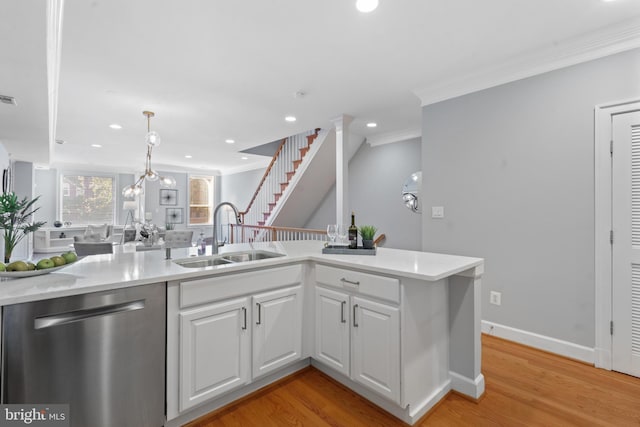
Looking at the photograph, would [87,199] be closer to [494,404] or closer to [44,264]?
[44,264]

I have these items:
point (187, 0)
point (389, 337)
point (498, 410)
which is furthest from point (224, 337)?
point (187, 0)

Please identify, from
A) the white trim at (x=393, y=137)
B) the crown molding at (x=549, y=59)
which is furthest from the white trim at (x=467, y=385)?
the white trim at (x=393, y=137)

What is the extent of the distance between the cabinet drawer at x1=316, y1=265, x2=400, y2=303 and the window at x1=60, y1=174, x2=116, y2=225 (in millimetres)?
8852

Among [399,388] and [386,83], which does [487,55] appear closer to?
[386,83]

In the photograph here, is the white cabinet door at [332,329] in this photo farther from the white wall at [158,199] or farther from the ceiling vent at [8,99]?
the white wall at [158,199]

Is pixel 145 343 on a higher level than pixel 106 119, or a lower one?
lower

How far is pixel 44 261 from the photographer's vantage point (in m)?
1.51

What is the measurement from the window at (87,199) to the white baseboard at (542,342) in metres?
9.65

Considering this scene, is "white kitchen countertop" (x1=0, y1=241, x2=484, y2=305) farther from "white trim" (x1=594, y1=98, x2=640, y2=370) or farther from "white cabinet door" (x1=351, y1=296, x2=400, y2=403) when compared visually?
"white trim" (x1=594, y1=98, x2=640, y2=370)

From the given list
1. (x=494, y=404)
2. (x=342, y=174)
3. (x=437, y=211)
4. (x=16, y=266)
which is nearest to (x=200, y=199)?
(x=342, y=174)

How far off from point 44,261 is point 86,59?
2049 mm

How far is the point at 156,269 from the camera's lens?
171 cm

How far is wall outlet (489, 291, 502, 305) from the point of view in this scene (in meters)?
2.87

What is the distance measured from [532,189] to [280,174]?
4.60 m
